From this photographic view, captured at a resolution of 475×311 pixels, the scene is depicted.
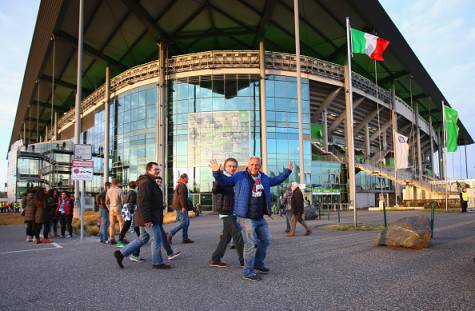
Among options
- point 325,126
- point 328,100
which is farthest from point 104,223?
point 328,100

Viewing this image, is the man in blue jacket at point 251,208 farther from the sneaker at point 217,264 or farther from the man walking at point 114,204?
the man walking at point 114,204

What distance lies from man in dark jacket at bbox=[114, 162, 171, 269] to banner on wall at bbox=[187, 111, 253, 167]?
28894 mm

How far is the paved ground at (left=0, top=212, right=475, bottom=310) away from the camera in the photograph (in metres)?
3.87

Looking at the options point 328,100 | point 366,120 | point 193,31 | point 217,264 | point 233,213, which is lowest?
point 217,264

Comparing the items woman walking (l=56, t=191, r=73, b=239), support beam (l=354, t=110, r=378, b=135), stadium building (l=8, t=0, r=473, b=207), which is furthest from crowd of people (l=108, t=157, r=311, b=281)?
support beam (l=354, t=110, r=378, b=135)

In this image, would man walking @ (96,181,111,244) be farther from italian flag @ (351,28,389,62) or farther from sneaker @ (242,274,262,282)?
italian flag @ (351,28,389,62)

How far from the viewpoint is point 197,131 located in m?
35.7

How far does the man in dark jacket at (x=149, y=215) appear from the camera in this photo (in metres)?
5.86

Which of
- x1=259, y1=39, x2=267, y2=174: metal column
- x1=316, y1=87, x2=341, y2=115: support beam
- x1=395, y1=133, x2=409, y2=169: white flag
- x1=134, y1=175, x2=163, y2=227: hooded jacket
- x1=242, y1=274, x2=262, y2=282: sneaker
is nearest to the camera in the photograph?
x1=242, y1=274, x2=262, y2=282: sneaker

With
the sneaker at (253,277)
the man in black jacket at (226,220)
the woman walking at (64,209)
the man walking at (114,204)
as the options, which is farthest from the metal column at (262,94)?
the sneaker at (253,277)

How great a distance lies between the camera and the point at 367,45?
1689 centimetres

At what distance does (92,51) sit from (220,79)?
1383cm

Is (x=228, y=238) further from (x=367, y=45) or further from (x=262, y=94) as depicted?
(x=262, y=94)

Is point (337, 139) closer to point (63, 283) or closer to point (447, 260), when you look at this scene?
point (447, 260)
